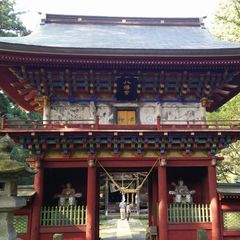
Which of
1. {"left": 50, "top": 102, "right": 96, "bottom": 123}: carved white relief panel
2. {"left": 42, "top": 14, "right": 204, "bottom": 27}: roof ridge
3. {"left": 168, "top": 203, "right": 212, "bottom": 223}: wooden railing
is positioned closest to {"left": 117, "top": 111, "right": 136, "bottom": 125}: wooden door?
{"left": 50, "top": 102, "right": 96, "bottom": 123}: carved white relief panel

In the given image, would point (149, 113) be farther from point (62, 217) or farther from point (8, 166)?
point (8, 166)

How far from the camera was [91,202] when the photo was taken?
11.7 m

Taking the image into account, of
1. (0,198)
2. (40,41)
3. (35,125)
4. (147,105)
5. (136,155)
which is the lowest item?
(0,198)

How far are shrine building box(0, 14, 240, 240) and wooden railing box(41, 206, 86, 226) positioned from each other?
4 cm

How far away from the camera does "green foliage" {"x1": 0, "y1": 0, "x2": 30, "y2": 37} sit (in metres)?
25.3

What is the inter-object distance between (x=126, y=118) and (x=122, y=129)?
1696mm

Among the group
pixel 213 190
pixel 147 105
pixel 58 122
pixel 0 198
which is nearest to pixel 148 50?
pixel 147 105

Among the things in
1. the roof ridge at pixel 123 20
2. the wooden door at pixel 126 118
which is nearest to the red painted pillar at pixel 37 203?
the wooden door at pixel 126 118

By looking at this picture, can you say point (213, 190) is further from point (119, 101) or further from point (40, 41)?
point (40, 41)

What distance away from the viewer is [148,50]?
11.6 meters

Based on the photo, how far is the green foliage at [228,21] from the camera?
74.8 ft

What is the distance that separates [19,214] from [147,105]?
6689mm

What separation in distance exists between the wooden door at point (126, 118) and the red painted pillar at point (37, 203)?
3.76 metres

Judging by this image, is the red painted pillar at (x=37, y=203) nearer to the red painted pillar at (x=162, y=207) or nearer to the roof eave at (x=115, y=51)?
the roof eave at (x=115, y=51)
